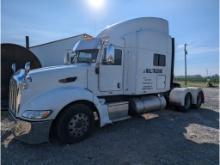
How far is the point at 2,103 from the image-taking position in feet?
24.9

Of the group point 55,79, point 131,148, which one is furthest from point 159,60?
point 55,79

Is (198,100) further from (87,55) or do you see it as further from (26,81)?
(26,81)

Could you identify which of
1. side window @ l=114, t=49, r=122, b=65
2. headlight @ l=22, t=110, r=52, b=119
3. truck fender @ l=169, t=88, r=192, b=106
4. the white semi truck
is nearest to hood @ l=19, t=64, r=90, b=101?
the white semi truck

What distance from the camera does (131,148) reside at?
4562mm

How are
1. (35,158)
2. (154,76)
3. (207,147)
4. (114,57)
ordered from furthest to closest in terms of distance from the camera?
(154,76) → (114,57) → (207,147) → (35,158)

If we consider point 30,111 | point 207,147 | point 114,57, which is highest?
point 114,57

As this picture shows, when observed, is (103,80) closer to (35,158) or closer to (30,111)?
(30,111)

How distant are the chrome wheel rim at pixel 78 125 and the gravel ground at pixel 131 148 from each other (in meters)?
0.28

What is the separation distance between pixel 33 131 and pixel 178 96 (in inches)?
259

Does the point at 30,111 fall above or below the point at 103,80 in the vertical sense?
below

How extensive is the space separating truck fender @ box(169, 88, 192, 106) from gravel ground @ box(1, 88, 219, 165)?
234 centimetres

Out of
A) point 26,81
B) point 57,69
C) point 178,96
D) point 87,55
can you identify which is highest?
point 87,55

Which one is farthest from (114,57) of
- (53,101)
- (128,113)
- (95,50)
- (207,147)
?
(207,147)

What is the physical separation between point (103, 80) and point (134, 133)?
1811mm
